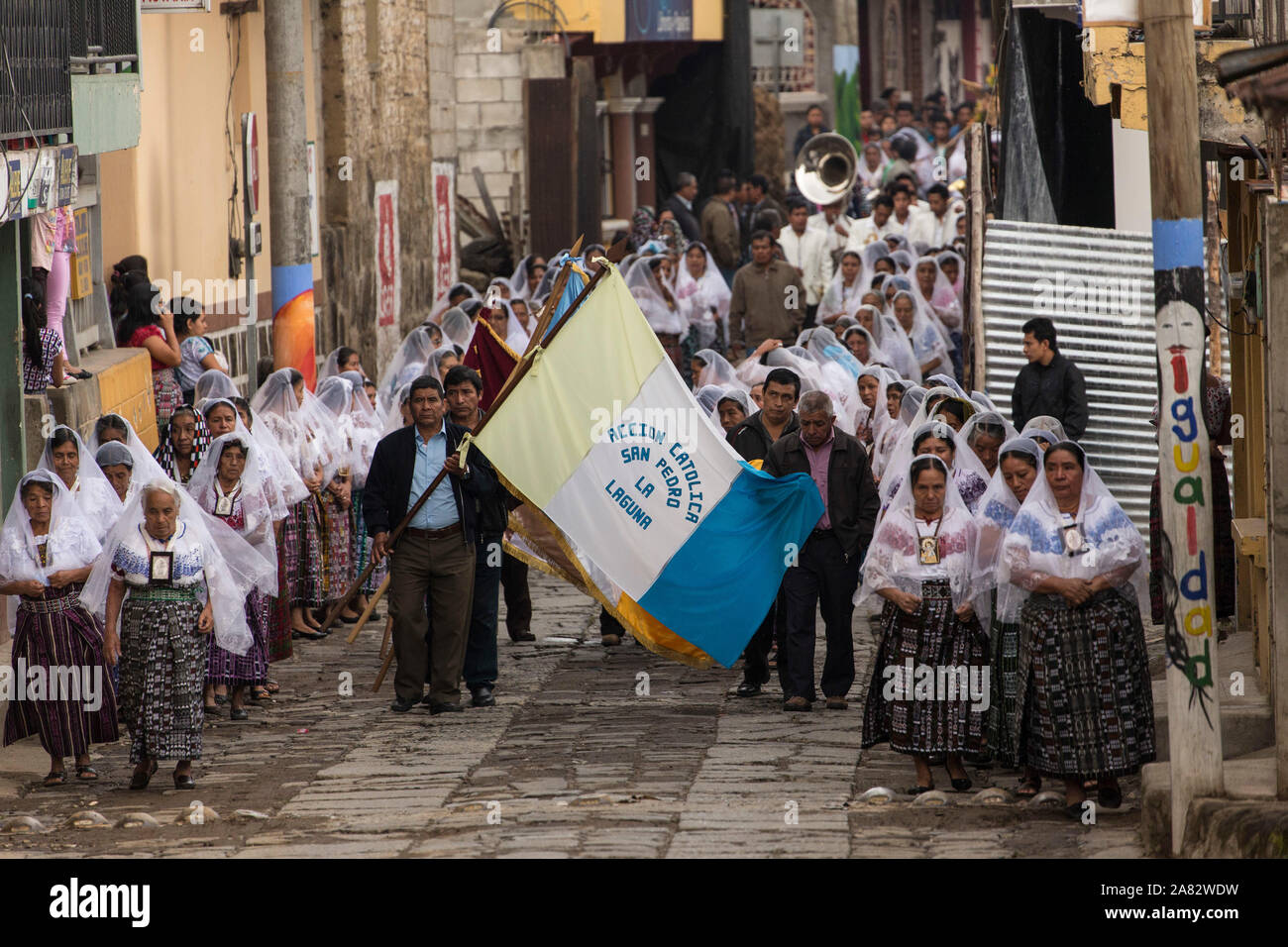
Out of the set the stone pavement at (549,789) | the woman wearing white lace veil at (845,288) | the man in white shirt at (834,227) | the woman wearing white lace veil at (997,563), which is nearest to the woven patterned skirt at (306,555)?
the stone pavement at (549,789)

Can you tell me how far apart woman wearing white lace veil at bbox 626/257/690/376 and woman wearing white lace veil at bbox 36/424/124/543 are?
10.6 m

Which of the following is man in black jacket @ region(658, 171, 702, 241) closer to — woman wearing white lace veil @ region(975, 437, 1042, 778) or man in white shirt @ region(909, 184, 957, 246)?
man in white shirt @ region(909, 184, 957, 246)

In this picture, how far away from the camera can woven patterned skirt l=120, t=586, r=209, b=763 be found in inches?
371

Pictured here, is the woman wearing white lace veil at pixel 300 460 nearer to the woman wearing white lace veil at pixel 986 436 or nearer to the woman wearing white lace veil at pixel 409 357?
the woman wearing white lace veil at pixel 409 357

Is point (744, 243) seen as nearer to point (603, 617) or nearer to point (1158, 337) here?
point (603, 617)

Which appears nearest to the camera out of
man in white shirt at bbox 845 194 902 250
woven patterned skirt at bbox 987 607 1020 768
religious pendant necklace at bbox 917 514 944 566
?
woven patterned skirt at bbox 987 607 1020 768

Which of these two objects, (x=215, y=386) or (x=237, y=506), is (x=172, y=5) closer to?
(x=215, y=386)

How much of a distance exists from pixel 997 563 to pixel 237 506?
4.20m

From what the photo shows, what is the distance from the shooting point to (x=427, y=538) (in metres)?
11.1

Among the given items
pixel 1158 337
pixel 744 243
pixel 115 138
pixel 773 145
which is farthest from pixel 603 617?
pixel 773 145

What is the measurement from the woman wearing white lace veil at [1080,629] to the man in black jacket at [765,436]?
2937 mm

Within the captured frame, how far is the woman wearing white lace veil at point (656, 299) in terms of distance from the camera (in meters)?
20.3

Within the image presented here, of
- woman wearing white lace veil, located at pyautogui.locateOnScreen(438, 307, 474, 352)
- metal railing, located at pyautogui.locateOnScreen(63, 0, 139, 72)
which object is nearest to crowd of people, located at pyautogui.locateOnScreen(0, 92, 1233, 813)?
woman wearing white lace veil, located at pyautogui.locateOnScreen(438, 307, 474, 352)

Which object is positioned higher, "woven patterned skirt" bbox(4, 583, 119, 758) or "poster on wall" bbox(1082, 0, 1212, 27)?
"poster on wall" bbox(1082, 0, 1212, 27)
